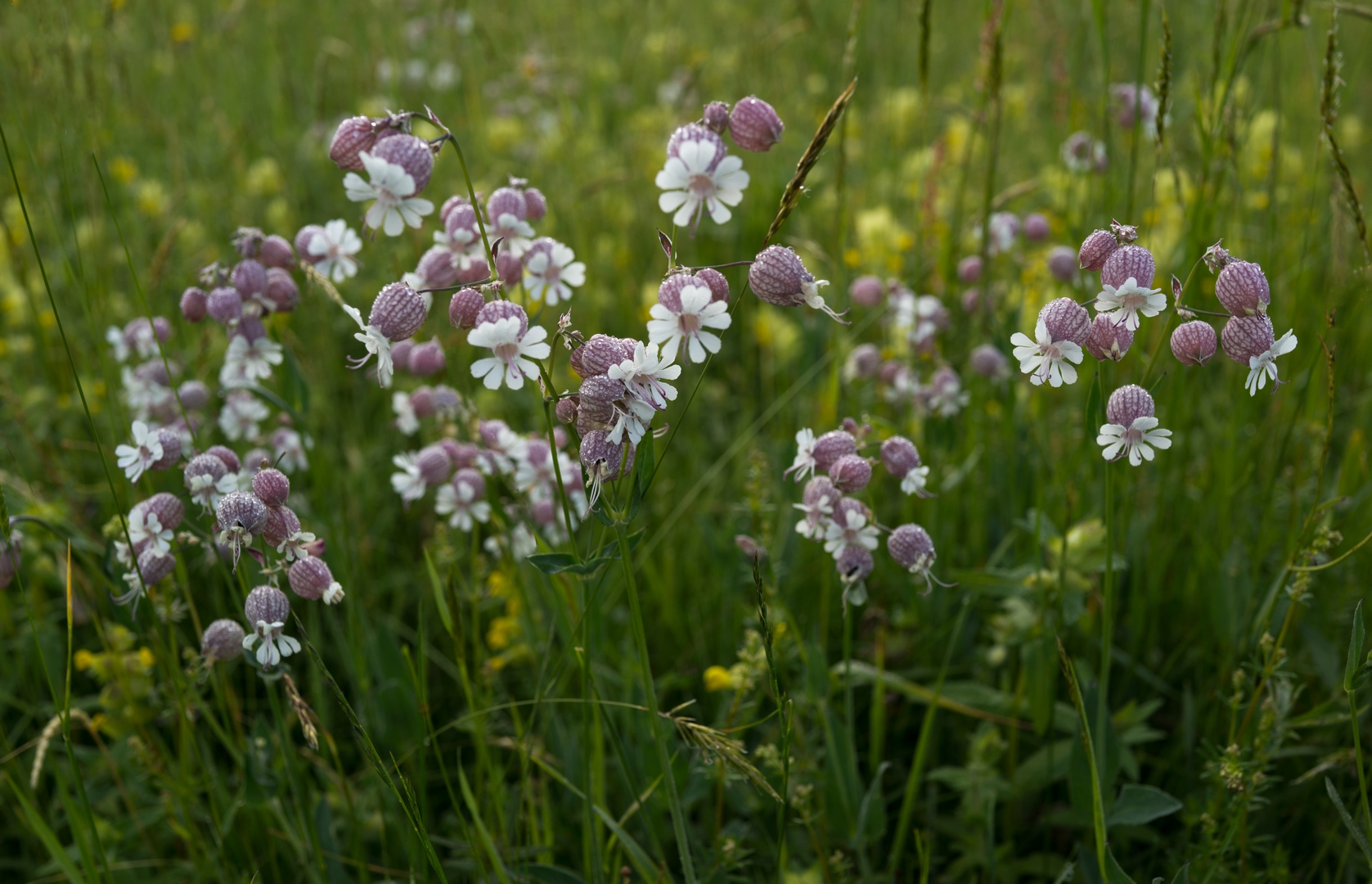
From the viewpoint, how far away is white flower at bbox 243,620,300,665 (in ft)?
3.98

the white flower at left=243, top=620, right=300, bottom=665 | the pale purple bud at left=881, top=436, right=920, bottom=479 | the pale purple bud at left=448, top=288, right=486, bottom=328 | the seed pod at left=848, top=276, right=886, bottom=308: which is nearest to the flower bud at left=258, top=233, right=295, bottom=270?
the pale purple bud at left=448, top=288, right=486, bottom=328

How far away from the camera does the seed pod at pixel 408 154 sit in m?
1.19

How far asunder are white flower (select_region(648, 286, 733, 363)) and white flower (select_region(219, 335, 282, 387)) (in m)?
0.80

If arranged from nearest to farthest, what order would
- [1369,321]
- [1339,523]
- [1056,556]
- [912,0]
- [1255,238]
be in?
1. [1056,556]
2. [1339,523]
3. [1369,321]
4. [1255,238]
5. [912,0]

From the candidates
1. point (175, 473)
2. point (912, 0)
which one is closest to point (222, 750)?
point (175, 473)

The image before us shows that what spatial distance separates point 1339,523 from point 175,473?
2.30 m

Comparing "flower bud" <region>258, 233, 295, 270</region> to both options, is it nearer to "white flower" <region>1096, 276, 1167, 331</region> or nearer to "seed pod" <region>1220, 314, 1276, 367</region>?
"white flower" <region>1096, 276, 1167, 331</region>

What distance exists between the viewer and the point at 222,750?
2.12 m

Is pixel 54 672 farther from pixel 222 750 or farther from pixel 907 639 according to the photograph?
pixel 907 639

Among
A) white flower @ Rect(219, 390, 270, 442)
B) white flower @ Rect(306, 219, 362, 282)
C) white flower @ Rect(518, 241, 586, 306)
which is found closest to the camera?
white flower @ Rect(518, 241, 586, 306)

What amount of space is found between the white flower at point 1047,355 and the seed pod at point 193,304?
134 cm

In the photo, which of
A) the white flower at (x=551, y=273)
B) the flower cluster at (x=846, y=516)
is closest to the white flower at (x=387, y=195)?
the white flower at (x=551, y=273)

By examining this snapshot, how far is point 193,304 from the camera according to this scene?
1.71m

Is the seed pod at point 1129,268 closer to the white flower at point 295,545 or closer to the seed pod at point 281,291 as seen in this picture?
the white flower at point 295,545
